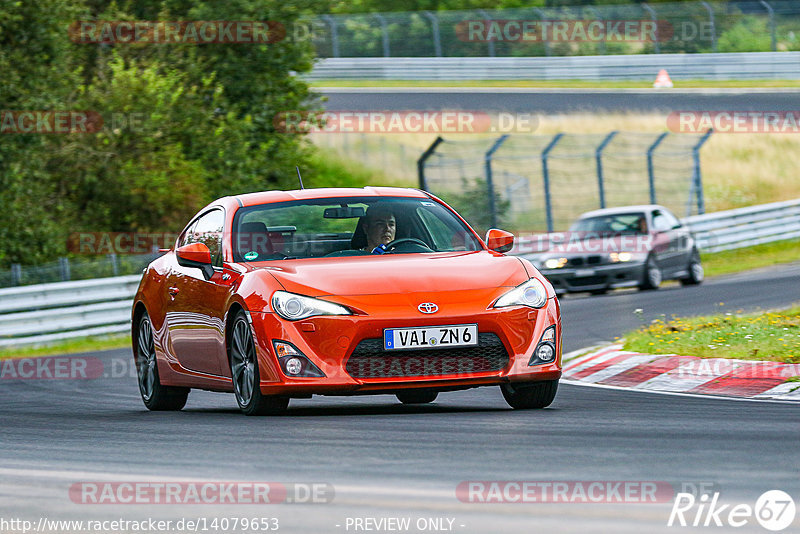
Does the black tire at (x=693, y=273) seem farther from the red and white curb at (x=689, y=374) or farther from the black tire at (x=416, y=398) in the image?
the black tire at (x=416, y=398)

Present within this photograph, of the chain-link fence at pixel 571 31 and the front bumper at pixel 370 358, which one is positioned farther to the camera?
the chain-link fence at pixel 571 31

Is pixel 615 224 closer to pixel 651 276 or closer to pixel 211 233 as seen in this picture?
pixel 651 276

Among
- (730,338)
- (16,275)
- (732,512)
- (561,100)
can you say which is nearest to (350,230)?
(730,338)

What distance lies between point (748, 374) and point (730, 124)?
28.2 m

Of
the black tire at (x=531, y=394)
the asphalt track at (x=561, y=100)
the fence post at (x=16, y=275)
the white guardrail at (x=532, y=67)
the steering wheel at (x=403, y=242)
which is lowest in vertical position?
the asphalt track at (x=561, y=100)

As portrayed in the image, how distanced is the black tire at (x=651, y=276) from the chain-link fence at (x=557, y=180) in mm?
3006

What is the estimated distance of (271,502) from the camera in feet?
18.7

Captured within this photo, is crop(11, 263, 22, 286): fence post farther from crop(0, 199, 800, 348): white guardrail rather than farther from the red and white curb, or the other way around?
the red and white curb

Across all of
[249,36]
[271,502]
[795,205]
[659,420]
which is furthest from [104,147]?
[271,502]

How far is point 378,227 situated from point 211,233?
1260 millimetres

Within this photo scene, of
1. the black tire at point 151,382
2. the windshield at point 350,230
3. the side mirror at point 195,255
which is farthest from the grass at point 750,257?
the side mirror at point 195,255

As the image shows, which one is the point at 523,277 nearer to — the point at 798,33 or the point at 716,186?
the point at 716,186

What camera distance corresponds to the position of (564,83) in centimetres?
4553

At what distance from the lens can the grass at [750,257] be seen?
91.2 feet
